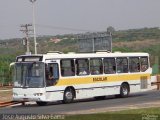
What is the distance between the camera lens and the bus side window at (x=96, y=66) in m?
31.8

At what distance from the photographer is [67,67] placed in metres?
30.1

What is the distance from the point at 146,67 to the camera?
3556 centimetres

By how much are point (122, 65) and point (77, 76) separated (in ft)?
14.1

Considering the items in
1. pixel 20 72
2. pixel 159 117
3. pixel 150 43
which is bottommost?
pixel 159 117

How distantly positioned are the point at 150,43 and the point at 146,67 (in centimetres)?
9746

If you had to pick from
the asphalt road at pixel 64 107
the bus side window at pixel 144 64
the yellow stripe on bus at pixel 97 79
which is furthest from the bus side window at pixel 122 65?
the asphalt road at pixel 64 107

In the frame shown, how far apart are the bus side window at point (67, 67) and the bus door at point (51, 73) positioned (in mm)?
481

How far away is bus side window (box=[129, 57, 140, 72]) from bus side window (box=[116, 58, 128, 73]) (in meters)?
0.43

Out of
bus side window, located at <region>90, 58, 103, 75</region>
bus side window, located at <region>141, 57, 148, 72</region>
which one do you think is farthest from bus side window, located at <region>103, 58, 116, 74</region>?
bus side window, located at <region>141, 57, 148, 72</region>

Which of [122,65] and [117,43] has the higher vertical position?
[117,43]

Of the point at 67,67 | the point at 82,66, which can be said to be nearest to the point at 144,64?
the point at 82,66

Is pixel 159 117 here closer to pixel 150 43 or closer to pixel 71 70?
pixel 71 70

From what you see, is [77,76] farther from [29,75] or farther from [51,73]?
[29,75]

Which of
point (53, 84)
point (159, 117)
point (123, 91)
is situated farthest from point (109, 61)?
point (159, 117)
